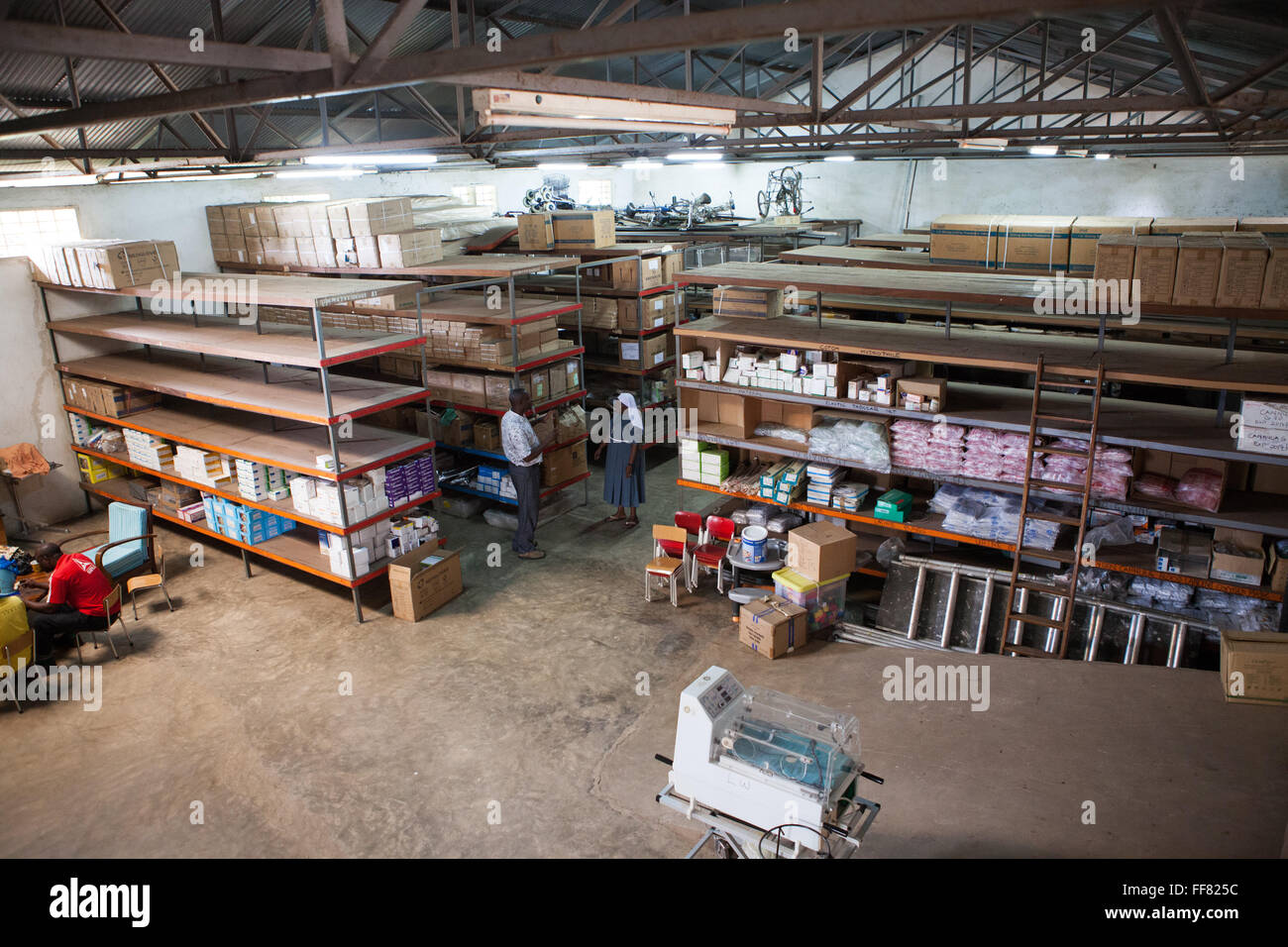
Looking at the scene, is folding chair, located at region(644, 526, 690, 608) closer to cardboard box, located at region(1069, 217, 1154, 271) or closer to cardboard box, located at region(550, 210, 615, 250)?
cardboard box, located at region(1069, 217, 1154, 271)

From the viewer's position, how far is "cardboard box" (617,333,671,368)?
11.2 metres

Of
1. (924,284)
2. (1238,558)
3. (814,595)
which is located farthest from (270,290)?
(1238,558)

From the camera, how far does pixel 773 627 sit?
22.0 feet

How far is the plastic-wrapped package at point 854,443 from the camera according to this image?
282 inches

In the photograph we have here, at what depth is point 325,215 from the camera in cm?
1043

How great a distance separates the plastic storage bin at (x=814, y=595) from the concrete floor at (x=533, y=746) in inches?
11.3

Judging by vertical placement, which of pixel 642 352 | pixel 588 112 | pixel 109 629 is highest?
pixel 588 112

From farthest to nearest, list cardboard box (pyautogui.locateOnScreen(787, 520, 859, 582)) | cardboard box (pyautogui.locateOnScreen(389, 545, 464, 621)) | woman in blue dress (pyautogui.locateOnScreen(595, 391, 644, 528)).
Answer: woman in blue dress (pyautogui.locateOnScreen(595, 391, 644, 528)), cardboard box (pyautogui.locateOnScreen(389, 545, 464, 621)), cardboard box (pyautogui.locateOnScreen(787, 520, 859, 582))

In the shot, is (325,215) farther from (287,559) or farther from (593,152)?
(287,559)

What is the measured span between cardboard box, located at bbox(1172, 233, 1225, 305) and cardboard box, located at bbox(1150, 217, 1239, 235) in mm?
2559

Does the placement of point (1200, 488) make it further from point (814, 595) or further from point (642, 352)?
point (642, 352)

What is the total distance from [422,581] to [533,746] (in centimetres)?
242

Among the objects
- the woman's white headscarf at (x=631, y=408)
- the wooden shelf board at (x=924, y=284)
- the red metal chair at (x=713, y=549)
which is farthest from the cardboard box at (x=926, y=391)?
the woman's white headscarf at (x=631, y=408)

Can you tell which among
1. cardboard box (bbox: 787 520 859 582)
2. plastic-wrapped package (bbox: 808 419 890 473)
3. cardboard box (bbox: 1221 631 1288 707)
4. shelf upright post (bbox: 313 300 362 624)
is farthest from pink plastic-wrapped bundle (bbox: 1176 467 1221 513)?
shelf upright post (bbox: 313 300 362 624)
